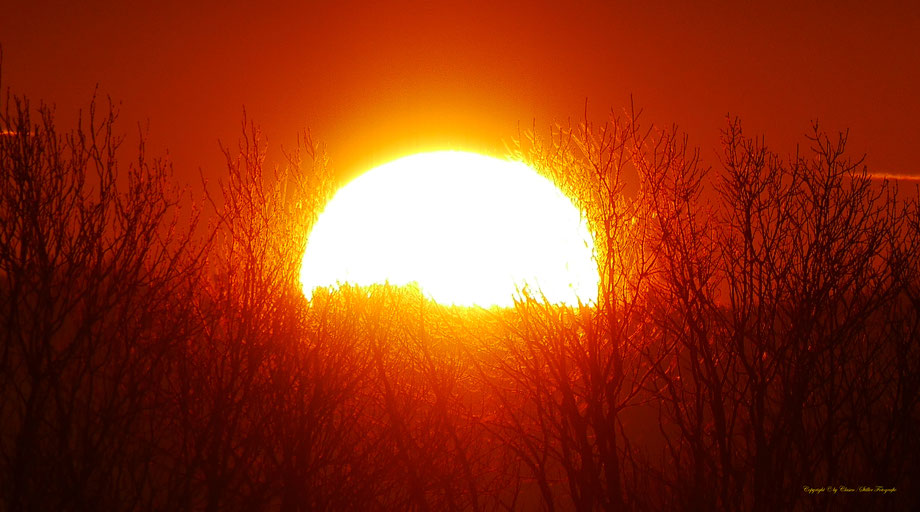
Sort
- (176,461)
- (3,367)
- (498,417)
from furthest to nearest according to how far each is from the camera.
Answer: (498,417) → (176,461) → (3,367)

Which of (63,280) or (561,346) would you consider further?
(561,346)

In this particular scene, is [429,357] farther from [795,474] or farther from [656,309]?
[795,474]

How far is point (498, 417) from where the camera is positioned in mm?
15336

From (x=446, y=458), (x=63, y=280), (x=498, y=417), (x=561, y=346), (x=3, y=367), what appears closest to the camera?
(x=3, y=367)

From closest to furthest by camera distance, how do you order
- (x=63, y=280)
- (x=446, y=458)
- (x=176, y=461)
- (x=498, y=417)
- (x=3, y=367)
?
(x=3, y=367) < (x=63, y=280) < (x=176, y=461) < (x=498, y=417) < (x=446, y=458)

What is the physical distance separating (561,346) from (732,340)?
8.87ft

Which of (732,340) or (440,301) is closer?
(732,340)

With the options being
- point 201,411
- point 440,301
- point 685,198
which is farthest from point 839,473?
point 201,411

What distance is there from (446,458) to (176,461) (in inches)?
294

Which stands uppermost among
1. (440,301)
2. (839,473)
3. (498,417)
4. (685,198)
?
(685,198)

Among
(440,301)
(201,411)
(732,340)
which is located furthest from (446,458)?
(732,340)

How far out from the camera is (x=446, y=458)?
709 inches

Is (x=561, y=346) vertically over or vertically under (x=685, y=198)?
under

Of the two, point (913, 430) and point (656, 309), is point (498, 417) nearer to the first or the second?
point (656, 309)
